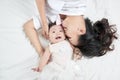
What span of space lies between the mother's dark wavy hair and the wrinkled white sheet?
0.17ft

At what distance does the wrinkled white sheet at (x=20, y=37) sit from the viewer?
123 centimetres

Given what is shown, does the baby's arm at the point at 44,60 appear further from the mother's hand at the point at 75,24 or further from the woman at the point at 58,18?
the mother's hand at the point at 75,24

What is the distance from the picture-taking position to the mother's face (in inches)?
48.9

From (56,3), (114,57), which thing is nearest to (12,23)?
(56,3)

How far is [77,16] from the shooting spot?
128 cm

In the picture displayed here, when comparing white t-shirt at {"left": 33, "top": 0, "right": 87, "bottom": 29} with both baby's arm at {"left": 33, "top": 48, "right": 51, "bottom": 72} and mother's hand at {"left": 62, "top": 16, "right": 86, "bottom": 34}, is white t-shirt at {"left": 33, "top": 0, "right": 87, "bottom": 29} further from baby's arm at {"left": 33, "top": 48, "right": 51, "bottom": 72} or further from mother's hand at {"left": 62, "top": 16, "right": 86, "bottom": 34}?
baby's arm at {"left": 33, "top": 48, "right": 51, "bottom": 72}

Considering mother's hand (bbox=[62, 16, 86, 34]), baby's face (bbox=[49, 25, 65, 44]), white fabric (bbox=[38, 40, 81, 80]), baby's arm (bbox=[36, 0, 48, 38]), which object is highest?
baby's arm (bbox=[36, 0, 48, 38])

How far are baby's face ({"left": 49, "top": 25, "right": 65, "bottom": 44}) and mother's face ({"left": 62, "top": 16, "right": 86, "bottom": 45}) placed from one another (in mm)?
29

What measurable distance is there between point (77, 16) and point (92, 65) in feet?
0.85

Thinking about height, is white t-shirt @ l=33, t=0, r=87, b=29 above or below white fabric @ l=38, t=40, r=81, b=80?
above

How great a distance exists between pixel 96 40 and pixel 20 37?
41 centimetres

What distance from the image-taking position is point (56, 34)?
49.2 inches

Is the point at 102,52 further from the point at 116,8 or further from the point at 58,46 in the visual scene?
the point at 116,8

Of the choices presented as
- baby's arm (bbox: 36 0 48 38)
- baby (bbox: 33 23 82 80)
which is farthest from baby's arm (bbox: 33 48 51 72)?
baby's arm (bbox: 36 0 48 38)
